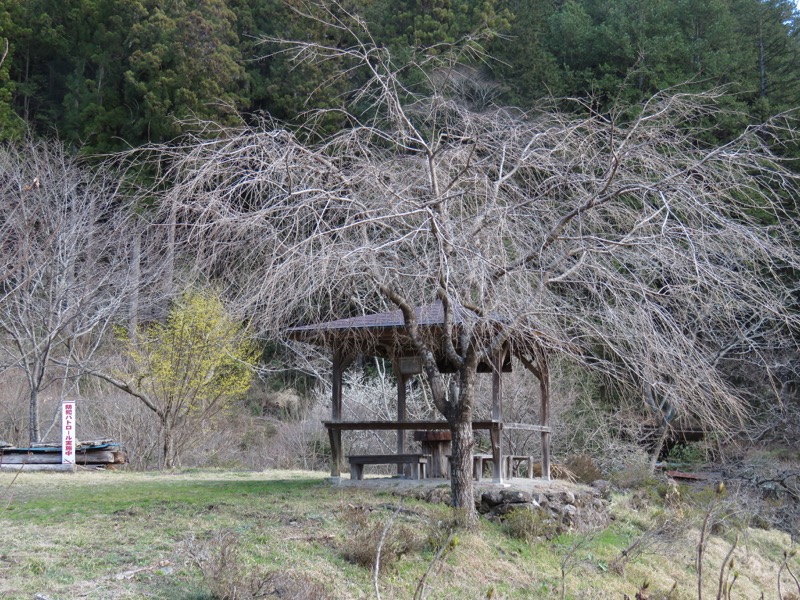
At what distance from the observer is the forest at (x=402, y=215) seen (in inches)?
289

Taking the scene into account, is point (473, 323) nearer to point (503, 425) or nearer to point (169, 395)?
point (503, 425)

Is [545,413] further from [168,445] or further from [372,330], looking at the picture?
[168,445]

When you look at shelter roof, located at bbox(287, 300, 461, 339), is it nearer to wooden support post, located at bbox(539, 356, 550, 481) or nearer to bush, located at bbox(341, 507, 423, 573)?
wooden support post, located at bbox(539, 356, 550, 481)

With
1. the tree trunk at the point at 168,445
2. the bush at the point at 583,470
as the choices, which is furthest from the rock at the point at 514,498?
the tree trunk at the point at 168,445

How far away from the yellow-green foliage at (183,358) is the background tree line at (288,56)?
4069 millimetres

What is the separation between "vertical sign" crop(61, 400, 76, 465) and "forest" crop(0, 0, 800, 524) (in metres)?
2.32

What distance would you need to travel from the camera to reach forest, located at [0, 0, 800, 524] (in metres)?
7.35

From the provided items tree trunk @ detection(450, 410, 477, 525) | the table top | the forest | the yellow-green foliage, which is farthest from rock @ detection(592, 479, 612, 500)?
the yellow-green foliage

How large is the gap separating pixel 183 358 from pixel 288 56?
6.72 metres

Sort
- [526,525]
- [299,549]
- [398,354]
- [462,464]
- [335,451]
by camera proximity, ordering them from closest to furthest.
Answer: [299,549] → [462,464] → [526,525] → [335,451] → [398,354]

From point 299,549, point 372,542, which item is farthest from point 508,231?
point 299,549

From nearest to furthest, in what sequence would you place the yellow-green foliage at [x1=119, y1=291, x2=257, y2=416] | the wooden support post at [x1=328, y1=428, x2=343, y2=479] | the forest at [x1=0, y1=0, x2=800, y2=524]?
1. the forest at [x1=0, y1=0, x2=800, y2=524]
2. the wooden support post at [x1=328, y1=428, x2=343, y2=479]
3. the yellow-green foliage at [x1=119, y1=291, x2=257, y2=416]

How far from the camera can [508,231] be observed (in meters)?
7.45

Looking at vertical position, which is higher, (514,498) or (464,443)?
(464,443)
